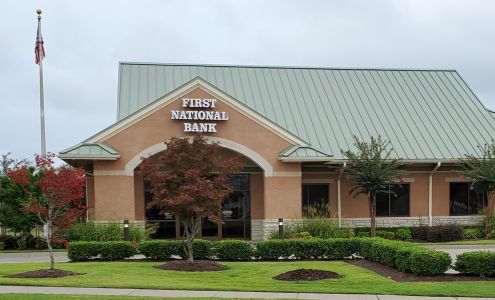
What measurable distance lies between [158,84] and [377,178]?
1483 centimetres

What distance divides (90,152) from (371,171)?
12.8m

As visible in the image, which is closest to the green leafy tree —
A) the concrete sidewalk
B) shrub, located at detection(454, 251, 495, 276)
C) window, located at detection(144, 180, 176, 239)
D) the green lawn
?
window, located at detection(144, 180, 176, 239)

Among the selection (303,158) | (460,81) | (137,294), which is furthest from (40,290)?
(460,81)

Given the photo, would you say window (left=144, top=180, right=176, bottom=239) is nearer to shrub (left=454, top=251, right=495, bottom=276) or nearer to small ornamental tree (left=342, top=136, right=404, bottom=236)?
small ornamental tree (left=342, top=136, right=404, bottom=236)

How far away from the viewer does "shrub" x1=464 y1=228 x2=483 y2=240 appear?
27906 mm

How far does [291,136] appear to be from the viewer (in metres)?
26.8

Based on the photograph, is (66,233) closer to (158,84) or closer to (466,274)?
(158,84)

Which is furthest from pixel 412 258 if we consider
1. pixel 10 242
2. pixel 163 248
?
pixel 10 242

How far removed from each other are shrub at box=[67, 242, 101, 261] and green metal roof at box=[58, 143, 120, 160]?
19.6ft

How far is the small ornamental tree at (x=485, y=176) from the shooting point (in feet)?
89.7

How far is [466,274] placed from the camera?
1497 cm

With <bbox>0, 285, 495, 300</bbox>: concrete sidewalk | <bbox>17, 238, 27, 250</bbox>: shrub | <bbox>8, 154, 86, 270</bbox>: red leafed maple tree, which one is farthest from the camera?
<bbox>17, 238, 27, 250</bbox>: shrub

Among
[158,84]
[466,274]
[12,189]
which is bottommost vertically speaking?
[466,274]

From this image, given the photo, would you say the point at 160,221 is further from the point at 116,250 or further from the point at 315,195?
the point at 116,250
